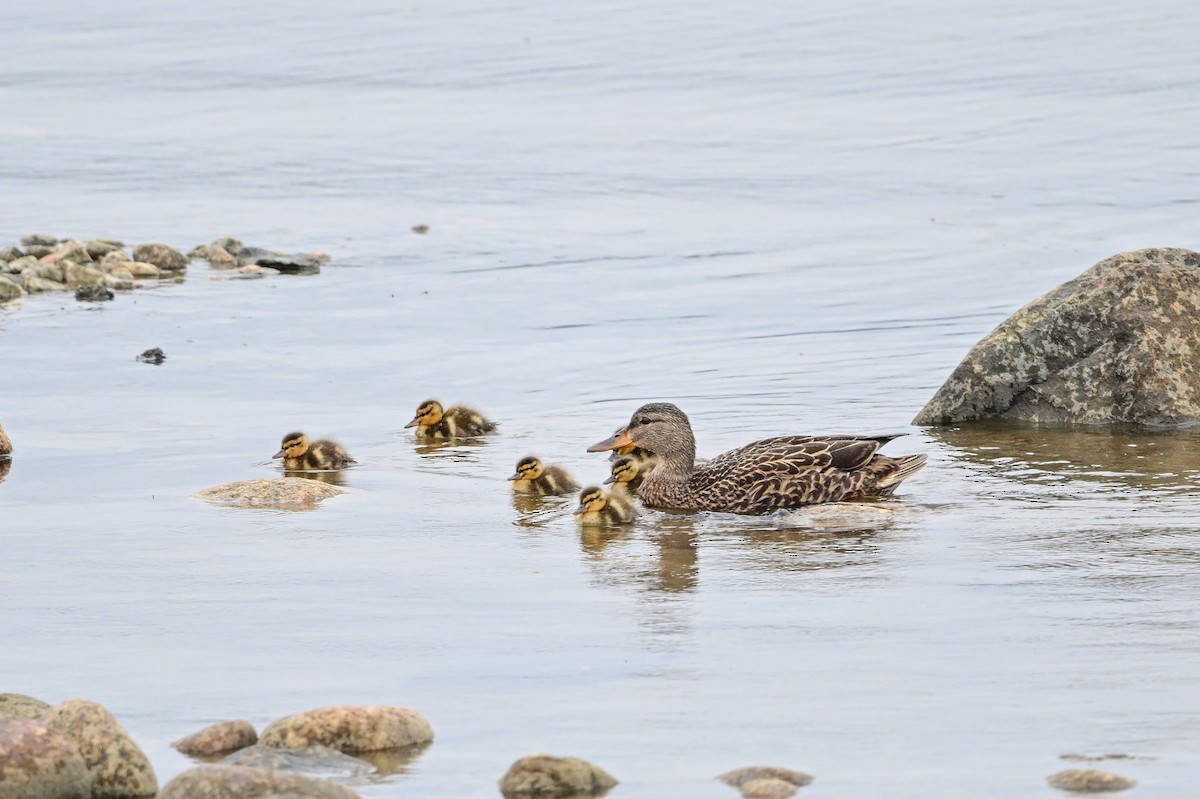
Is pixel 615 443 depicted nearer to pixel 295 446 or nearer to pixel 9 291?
pixel 295 446

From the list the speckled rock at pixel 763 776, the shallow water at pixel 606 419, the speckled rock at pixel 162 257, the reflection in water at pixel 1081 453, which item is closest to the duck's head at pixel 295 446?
the shallow water at pixel 606 419

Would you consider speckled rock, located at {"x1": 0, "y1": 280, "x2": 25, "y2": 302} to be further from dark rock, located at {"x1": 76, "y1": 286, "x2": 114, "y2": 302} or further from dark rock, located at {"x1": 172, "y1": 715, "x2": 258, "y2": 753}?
dark rock, located at {"x1": 172, "y1": 715, "x2": 258, "y2": 753}

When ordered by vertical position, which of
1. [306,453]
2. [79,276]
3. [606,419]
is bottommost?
[306,453]

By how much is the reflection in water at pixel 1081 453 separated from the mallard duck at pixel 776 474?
73 cm

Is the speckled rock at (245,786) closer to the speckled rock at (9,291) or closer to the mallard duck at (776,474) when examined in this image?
the mallard duck at (776,474)

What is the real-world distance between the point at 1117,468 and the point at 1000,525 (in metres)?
1.69

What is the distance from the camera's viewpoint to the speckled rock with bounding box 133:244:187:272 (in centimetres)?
1833

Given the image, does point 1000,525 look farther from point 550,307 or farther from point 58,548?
point 550,307

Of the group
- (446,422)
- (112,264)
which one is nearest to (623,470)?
(446,422)

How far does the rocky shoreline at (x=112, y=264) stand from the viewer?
1711 centimetres

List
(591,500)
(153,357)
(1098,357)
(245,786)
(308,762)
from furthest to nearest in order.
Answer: (153,357)
(1098,357)
(591,500)
(308,762)
(245,786)

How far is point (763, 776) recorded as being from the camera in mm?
5676

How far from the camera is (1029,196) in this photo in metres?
21.7

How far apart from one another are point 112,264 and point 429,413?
278 inches
